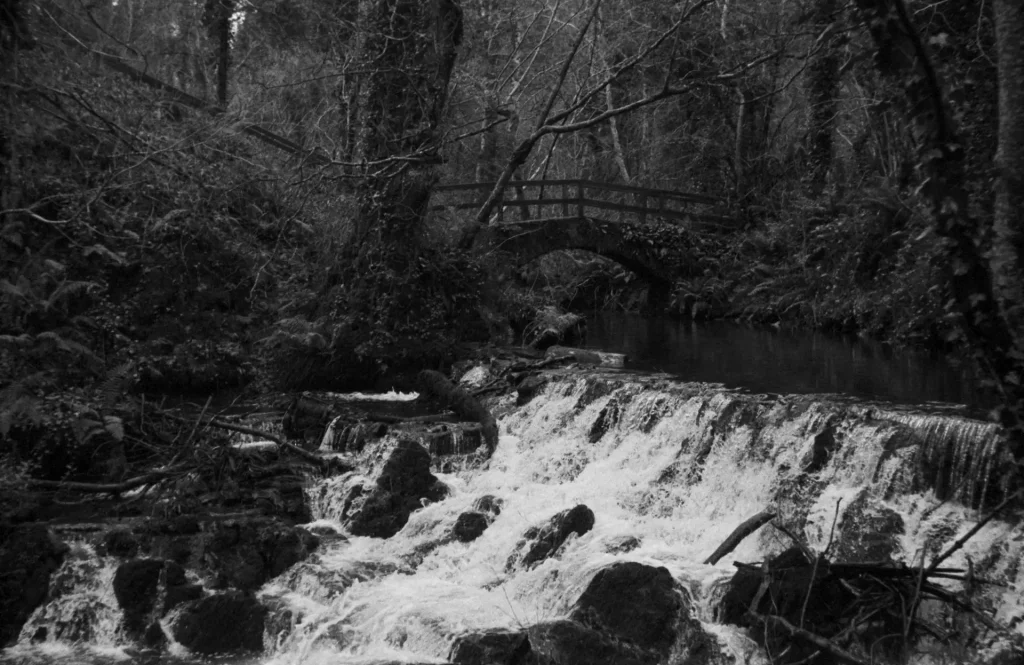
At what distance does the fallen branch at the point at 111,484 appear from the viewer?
8.82 meters

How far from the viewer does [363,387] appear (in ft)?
46.7

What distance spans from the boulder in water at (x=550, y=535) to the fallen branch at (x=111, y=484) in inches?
153

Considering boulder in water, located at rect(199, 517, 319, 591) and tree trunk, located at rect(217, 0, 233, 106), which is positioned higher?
tree trunk, located at rect(217, 0, 233, 106)

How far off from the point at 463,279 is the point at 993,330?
10.8m

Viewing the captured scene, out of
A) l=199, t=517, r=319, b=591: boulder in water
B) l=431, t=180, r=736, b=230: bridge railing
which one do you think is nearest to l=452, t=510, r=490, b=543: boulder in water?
l=199, t=517, r=319, b=591: boulder in water

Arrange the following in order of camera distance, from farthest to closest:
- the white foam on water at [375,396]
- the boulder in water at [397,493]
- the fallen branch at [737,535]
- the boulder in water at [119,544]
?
1. the white foam on water at [375,396]
2. the boulder in water at [397,493]
3. the boulder in water at [119,544]
4. the fallen branch at [737,535]

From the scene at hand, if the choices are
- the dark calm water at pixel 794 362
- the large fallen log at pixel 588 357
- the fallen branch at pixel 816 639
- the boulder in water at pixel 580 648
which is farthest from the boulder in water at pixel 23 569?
the dark calm water at pixel 794 362

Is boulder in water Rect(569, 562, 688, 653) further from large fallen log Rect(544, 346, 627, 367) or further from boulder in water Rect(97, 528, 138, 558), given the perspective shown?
large fallen log Rect(544, 346, 627, 367)

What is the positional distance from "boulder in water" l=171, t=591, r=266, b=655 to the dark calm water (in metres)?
6.80

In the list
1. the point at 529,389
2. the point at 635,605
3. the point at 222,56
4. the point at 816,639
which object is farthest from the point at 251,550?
the point at 222,56

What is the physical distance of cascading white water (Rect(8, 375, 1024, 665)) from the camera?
708cm

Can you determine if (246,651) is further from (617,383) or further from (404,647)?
(617,383)

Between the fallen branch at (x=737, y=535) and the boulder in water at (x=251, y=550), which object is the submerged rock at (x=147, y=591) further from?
the fallen branch at (x=737, y=535)

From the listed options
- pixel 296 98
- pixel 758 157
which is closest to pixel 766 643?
pixel 296 98
